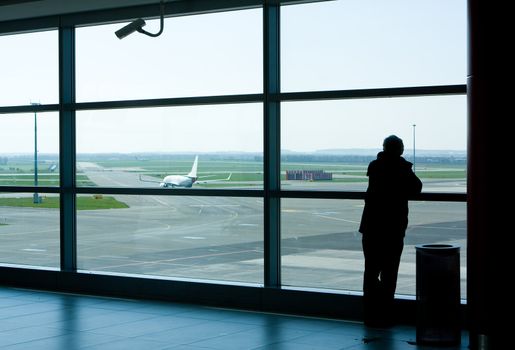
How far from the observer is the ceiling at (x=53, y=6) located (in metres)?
9.82

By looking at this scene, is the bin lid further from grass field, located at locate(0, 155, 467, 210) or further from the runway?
grass field, located at locate(0, 155, 467, 210)

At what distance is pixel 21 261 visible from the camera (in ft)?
38.8

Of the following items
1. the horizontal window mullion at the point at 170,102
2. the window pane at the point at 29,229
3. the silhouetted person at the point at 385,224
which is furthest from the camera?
the window pane at the point at 29,229

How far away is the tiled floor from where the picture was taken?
7.48 m

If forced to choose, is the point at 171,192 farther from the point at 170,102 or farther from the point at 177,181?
the point at 170,102

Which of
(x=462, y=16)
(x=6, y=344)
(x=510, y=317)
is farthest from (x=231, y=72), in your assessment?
(x=510, y=317)

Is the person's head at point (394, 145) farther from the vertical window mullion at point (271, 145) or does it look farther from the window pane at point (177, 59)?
the window pane at point (177, 59)

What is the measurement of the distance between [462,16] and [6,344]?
5378mm

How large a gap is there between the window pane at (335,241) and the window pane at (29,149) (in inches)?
139

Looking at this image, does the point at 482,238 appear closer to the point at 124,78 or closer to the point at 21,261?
the point at 124,78

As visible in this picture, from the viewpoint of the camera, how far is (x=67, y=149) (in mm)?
10945

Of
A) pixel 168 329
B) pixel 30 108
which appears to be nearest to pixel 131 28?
pixel 30 108

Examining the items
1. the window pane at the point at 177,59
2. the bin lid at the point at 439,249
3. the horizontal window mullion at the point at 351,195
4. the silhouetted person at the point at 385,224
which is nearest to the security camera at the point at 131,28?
the window pane at the point at 177,59

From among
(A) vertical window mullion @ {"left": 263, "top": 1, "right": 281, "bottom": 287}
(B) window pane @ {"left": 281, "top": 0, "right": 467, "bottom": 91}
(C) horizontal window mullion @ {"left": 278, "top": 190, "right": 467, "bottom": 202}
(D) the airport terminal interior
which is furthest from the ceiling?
(C) horizontal window mullion @ {"left": 278, "top": 190, "right": 467, "bottom": 202}
